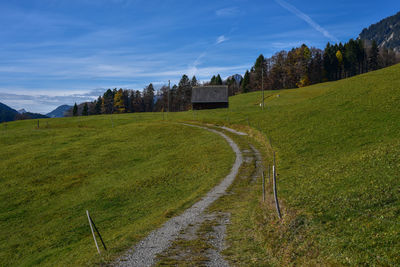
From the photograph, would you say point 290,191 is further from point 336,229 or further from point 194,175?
point 194,175

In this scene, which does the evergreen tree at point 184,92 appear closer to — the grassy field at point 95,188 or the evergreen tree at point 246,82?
the evergreen tree at point 246,82

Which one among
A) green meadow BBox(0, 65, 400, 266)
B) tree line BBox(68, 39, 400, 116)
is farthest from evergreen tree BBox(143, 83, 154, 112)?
green meadow BBox(0, 65, 400, 266)

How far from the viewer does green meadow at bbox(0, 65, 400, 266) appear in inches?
423

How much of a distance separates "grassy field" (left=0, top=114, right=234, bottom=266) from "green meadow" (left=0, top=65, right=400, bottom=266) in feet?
0.44

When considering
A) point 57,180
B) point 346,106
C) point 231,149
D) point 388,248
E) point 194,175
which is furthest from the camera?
point 346,106

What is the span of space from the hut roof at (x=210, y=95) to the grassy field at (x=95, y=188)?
43.7m

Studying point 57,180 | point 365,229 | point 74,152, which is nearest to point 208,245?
point 365,229

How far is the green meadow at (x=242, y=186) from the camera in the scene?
10742 mm

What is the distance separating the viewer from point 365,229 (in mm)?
9906

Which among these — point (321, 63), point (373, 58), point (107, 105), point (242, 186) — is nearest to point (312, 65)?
point (321, 63)

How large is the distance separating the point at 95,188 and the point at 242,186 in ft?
51.8

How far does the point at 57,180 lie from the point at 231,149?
22.2 meters

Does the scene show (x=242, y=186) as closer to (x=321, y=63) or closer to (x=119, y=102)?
(x=321, y=63)

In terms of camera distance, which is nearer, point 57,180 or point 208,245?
point 208,245
